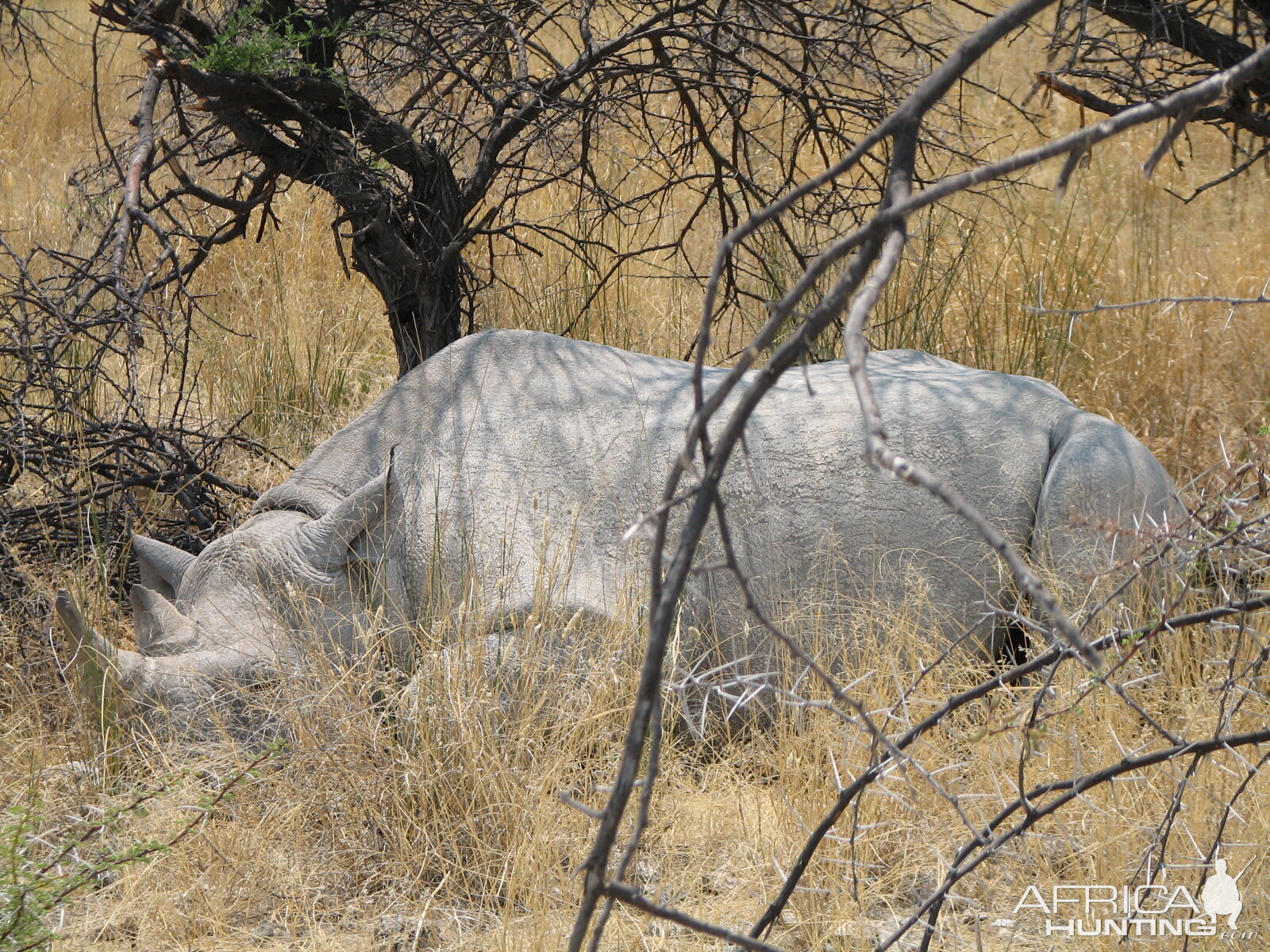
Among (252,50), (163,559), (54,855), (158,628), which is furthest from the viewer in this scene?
(252,50)

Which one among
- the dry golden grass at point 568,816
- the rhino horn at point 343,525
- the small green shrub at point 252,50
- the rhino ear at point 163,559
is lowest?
the dry golden grass at point 568,816

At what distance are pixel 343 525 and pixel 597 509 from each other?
29.9 inches

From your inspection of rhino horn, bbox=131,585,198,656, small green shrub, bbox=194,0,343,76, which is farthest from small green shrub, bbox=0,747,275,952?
small green shrub, bbox=194,0,343,76

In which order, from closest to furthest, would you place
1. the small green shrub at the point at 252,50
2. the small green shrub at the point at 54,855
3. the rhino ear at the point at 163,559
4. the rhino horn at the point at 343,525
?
the small green shrub at the point at 54,855, the rhino horn at the point at 343,525, the rhino ear at the point at 163,559, the small green shrub at the point at 252,50

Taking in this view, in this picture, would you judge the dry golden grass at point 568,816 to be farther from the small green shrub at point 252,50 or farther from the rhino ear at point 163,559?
the small green shrub at point 252,50

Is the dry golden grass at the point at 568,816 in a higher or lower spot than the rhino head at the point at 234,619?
lower

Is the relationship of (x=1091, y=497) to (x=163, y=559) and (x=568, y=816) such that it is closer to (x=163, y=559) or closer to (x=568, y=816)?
(x=568, y=816)

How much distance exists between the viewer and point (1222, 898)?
2.28 metres

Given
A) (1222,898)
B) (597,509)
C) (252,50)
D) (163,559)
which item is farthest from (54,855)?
(1222,898)

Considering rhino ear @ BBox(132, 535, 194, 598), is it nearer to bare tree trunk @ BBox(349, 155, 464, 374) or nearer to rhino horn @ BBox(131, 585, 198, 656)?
rhino horn @ BBox(131, 585, 198, 656)

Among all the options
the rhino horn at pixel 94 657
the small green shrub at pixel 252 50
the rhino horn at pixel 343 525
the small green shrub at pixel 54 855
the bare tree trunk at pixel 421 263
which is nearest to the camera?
the small green shrub at pixel 54 855

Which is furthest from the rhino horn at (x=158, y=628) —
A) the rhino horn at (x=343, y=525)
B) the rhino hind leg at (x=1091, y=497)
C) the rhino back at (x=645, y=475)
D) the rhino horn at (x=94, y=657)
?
the rhino hind leg at (x=1091, y=497)

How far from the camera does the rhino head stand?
3.15 m

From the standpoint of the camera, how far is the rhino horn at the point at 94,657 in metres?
3.01
